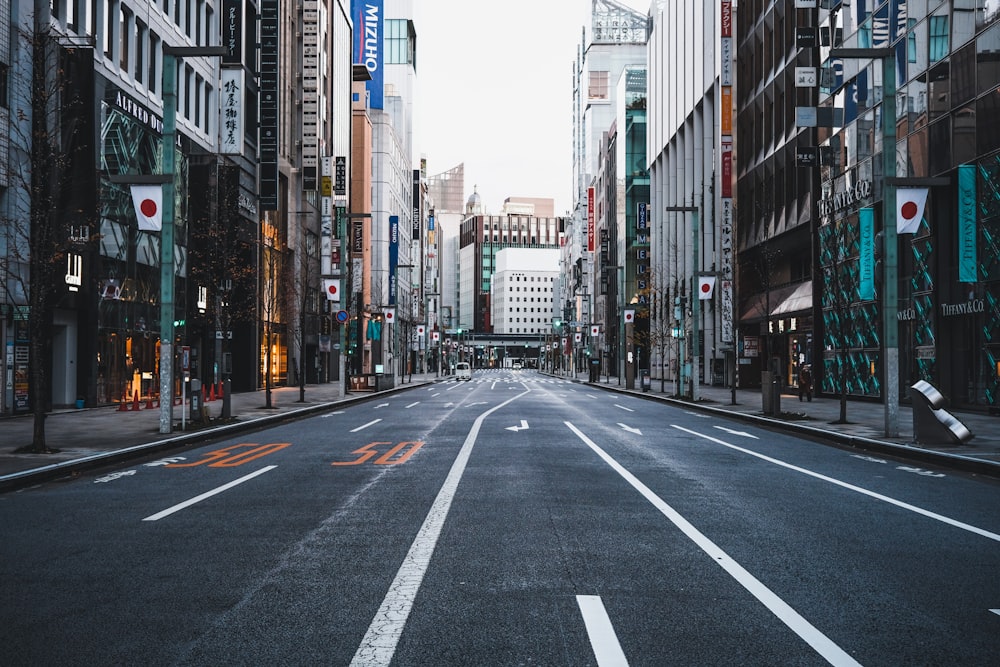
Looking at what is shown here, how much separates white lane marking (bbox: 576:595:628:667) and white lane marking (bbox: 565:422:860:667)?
3.63ft

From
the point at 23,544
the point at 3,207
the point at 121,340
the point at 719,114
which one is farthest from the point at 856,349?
the point at 23,544

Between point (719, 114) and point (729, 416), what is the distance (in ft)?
105

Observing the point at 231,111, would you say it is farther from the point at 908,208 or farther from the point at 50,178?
the point at 908,208

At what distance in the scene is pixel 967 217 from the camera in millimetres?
25969

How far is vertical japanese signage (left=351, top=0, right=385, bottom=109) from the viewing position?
286 ft

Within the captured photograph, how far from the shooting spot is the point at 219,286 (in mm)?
24844

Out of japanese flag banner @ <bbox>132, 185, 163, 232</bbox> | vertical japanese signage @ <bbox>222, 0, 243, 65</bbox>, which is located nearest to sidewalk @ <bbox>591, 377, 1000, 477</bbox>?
japanese flag banner @ <bbox>132, 185, 163, 232</bbox>

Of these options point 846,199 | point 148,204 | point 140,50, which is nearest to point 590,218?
Answer: point 846,199

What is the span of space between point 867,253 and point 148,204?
27.2 meters

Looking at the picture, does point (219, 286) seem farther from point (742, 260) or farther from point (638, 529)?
point (742, 260)

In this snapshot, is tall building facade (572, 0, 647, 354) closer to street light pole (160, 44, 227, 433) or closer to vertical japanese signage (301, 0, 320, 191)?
vertical japanese signage (301, 0, 320, 191)

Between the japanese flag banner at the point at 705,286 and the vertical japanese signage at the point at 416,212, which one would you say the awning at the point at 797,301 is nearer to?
the japanese flag banner at the point at 705,286

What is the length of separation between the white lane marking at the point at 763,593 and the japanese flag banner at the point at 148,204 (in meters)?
12.3

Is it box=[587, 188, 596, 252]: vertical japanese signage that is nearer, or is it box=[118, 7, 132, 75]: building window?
box=[118, 7, 132, 75]: building window
